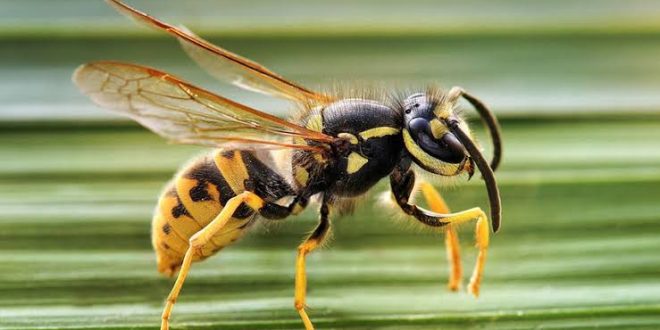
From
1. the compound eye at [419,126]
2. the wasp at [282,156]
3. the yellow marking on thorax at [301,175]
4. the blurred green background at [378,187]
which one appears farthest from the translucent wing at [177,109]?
the blurred green background at [378,187]

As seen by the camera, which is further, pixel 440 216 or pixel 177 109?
pixel 440 216

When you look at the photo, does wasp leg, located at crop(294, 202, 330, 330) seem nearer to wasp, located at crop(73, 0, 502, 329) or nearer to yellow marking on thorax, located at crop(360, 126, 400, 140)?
Result: wasp, located at crop(73, 0, 502, 329)

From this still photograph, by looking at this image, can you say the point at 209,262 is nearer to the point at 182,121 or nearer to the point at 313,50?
the point at 182,121

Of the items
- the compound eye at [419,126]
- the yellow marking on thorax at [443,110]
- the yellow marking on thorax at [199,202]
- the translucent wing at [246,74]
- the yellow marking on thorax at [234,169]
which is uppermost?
the yellow marking on thorax at [443,110]

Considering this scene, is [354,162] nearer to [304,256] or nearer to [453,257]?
[304,256]

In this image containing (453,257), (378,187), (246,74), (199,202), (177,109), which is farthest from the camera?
(378,187)

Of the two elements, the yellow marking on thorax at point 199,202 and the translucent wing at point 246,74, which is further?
the translucent wing at point 246,74

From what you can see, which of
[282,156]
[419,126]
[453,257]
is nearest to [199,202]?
[282,156]

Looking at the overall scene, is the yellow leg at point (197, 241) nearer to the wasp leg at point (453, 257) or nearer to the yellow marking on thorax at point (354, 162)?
the yellow marking on thorax at point (354, 162)
